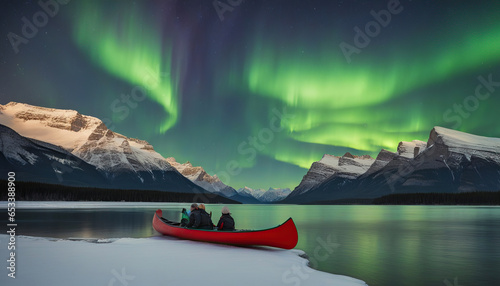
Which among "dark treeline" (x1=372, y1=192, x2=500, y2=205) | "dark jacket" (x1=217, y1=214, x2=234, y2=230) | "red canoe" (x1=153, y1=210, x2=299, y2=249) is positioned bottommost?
"dark treeline" (x1=372, y1=192, x2=500, y2=205)

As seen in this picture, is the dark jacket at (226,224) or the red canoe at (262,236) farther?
the dark jacket at (226,224)

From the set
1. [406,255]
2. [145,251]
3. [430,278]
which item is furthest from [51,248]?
[406,255]

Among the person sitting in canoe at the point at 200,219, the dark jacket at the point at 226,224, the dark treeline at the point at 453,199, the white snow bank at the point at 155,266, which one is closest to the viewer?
the white snow bank at the point at 155,266

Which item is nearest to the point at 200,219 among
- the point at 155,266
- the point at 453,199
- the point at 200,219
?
the point at 200,219

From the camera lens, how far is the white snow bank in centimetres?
1077

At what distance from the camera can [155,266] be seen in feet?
42.8

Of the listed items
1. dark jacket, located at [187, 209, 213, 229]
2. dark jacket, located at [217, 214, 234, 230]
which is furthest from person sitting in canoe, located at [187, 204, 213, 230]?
dark jacket, located at [217, 214, 234, 230]

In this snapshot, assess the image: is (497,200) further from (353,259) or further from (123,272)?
(123,272)

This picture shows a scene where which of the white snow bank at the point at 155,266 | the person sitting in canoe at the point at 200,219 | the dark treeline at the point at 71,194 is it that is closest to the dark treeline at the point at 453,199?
the dark treeline at the point at 71,194

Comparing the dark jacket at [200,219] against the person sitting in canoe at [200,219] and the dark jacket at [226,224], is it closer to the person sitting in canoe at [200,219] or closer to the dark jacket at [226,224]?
the person sitting in canoe at [200,219]

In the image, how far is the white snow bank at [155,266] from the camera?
10766mm

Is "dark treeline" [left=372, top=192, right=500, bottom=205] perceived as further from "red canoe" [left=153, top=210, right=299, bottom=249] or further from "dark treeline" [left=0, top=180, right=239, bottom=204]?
"red canoe" [left=153, top=210, right=299, bottom=249]

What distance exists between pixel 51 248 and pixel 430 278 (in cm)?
1750

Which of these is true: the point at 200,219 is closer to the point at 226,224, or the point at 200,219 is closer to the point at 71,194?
the point at 226,224
